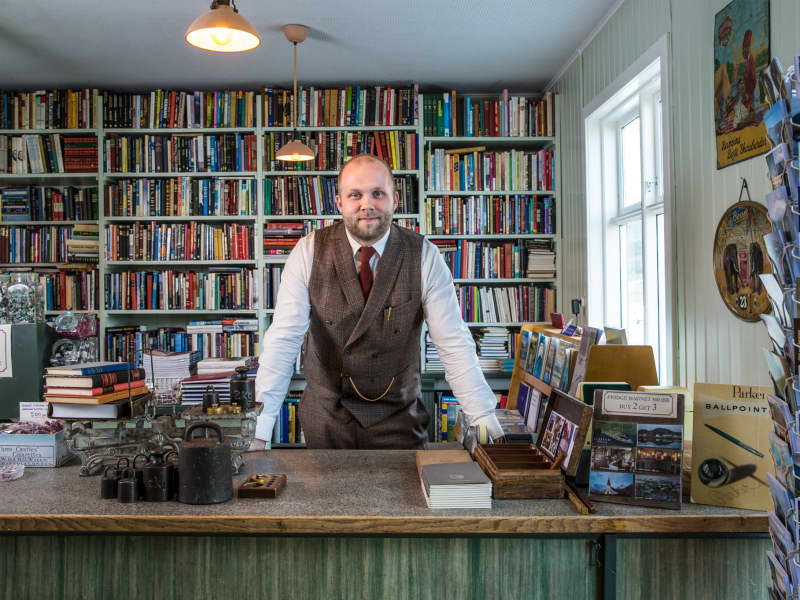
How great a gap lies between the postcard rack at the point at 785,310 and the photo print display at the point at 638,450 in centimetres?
25

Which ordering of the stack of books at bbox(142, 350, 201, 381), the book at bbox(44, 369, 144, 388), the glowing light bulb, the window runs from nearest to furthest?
the book at bbox(44, 369, 144, 388), the glowing light bulb, the window, the stack of books at bbox(142, 350, 201, 381)

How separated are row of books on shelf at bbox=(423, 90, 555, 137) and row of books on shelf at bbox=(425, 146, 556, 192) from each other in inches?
5.6

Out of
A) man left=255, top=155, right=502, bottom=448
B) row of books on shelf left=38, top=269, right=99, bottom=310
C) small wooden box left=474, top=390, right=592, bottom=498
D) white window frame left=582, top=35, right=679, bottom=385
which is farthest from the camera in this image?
row of books on shelf left=38, top=269, right=99, bottom=310

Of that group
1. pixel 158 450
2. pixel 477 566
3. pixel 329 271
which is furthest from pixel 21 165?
pixel 477 566

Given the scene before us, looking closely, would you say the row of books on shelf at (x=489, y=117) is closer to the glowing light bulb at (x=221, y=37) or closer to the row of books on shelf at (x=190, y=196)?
the row of books on shelf at (x=190, y=196)

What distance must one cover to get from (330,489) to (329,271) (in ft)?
2.94

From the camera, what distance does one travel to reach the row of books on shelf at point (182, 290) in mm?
4727

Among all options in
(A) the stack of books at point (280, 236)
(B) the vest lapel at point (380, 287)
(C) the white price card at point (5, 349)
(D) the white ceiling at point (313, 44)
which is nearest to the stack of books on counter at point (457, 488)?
(B) the vest lapel at point (380, 287)

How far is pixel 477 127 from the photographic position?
4699 mm

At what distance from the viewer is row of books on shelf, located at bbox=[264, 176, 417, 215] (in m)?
4.69

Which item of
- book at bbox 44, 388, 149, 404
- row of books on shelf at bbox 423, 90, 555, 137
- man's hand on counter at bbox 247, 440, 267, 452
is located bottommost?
man's hand on counter at bbox 247, 440, 267, 452

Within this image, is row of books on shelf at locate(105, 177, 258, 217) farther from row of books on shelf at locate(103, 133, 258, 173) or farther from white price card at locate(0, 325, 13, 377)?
white price card at locate(0, 325, 13, 377)

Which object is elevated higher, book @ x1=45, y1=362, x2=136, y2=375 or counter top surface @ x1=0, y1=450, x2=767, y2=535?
book @ x1=45, y1=362, x2=136, y2=375

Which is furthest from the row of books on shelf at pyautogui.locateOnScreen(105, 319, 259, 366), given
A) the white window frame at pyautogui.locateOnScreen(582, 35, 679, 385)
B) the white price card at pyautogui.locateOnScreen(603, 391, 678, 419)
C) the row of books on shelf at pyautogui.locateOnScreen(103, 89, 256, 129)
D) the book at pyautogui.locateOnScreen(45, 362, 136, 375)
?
the white price card at pyautogui.locateOnScreen(603, 391, 678, 419)
